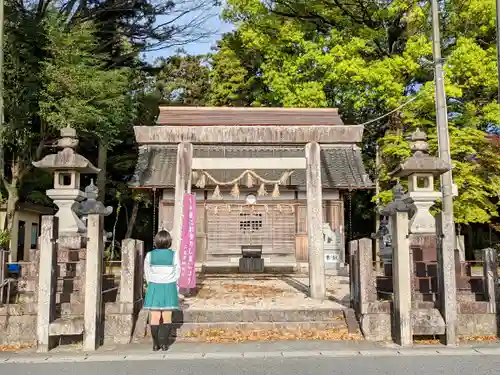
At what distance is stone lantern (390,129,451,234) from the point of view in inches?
404

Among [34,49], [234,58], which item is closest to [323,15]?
[234,58]

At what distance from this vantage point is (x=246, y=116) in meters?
18.5

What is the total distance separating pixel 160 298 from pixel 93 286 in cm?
98

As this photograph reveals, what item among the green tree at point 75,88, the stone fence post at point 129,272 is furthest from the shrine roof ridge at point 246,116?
the stone fence post at point 129,272

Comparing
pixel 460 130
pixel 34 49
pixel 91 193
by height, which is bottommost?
pixel 91 193

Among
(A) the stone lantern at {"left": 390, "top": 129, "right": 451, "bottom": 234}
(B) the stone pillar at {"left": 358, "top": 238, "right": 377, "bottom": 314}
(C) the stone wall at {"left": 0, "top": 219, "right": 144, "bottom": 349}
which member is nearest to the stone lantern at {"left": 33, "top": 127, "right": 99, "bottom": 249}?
(C) the stone wall at {"left": 0, "top": 219, "right": 144, "bottom": 349}

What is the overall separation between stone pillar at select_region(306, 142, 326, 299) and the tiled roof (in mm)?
6365

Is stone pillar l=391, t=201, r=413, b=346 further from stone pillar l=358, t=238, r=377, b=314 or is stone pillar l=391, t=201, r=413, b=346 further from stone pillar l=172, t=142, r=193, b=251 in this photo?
stone pillar l=172, t=142, r=193, b=251

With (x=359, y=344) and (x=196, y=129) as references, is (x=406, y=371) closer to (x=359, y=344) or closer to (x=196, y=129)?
(x=359, y=344)

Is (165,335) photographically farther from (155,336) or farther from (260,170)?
(260,170)

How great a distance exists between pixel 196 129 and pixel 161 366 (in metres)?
5.89

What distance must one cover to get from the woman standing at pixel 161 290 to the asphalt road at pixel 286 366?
0.70 m

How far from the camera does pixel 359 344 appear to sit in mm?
7027

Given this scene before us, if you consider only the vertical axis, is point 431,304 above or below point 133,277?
below
